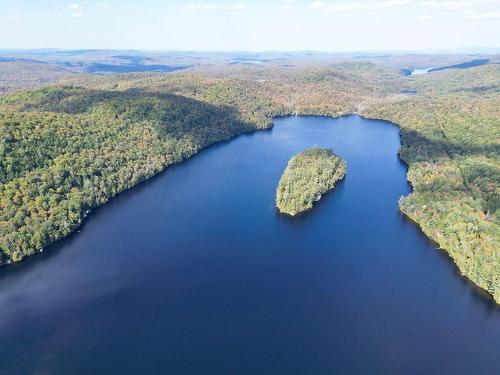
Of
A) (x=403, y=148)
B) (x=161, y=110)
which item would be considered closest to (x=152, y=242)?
(x=161, y=110)

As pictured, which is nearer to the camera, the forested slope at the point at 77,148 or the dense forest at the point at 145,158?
the dense forest at the point at 145,158

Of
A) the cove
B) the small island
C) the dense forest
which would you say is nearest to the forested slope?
the dense forest

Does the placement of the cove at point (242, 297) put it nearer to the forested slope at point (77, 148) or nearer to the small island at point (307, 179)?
the small island at point (307, 179)

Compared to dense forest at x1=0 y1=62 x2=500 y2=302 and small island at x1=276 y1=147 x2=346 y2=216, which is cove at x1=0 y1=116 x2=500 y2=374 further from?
dense forest at x1=0 y1=62 x2=500 y2=302

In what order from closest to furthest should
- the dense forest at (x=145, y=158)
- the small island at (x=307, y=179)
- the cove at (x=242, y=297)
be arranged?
the cove at (x=242, y=297) → the dense forest at (x=145, y=158) → the small island at (x=307, y=179)

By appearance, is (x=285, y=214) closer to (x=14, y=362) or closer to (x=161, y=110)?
(x=14, y=362)

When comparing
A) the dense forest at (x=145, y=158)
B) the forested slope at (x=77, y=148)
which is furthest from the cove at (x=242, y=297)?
the forested slope at (x=77, y=148)

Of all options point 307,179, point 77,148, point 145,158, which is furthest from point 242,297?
point 145,158
